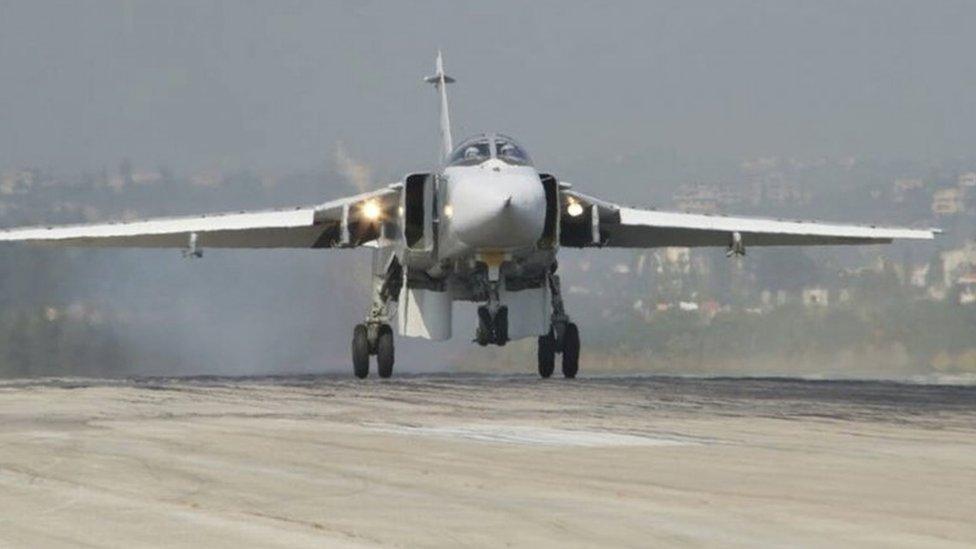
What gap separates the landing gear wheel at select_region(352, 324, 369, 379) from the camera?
29.5 meters

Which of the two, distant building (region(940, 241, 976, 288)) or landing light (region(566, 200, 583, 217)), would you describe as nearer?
landing light (region(566, 200, 583, 217))

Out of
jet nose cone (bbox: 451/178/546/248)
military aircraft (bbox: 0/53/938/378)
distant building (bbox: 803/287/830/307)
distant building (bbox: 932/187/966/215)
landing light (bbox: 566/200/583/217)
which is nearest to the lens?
jet nose cone (bbox: 451/178/546/248)

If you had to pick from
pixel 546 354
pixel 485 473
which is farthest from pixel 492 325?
pixel 485 473

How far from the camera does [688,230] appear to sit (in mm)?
32250

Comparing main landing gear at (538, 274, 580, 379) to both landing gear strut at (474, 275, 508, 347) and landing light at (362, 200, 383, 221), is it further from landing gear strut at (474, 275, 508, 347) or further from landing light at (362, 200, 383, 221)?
landing light at (362, 200, 383, 221)

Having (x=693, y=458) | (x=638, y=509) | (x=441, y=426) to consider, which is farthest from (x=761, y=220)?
(x=638, y=509)

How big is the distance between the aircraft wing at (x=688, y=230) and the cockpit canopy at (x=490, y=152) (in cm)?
198

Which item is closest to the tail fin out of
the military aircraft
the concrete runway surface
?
the military aircraft

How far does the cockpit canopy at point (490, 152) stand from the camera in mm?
26719

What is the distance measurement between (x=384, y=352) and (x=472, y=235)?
3.95m

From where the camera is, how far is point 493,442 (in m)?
13.6

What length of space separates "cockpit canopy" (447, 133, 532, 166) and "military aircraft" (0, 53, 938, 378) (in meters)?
0.02

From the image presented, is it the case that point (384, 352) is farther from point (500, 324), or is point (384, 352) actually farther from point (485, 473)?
point (485, 473)

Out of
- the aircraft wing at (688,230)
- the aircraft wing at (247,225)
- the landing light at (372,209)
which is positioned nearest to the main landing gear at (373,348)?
the aircraft wing at (247,225)
